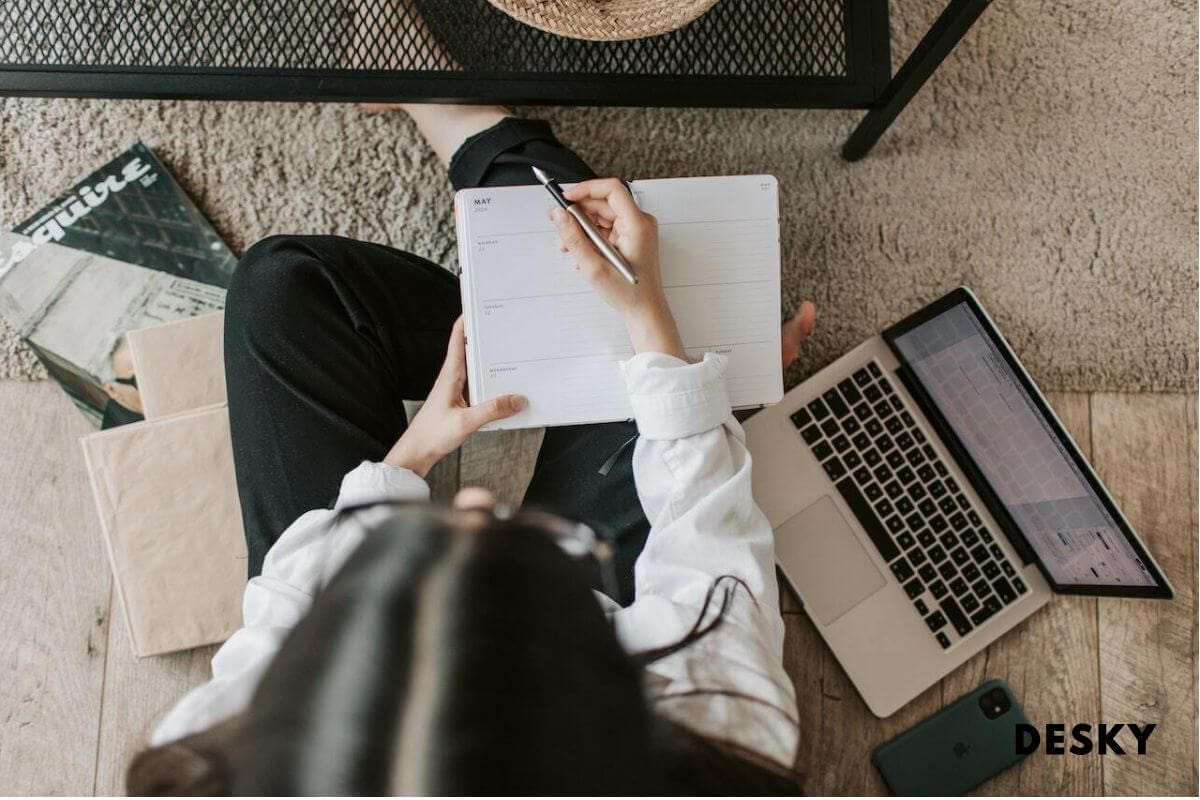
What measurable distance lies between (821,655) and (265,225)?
2.32 feet

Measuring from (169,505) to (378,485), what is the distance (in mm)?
287

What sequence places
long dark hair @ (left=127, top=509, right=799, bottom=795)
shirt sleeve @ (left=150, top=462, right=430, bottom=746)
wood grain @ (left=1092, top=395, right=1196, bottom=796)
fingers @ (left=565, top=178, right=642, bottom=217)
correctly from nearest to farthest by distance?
long dark hair @ (left=127, top=509, right=799, bottom=795) → shirt sleeve @ (left=150, top=462, right=430, bottom=746) → fingers @ (left=565, top=178, right=642, bottom=217) → wood grain @ (left=1092, top=395, right=1196, bottom=796)

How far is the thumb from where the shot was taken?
640 millimetres

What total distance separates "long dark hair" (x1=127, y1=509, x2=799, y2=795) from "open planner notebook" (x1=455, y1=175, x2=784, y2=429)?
226mm

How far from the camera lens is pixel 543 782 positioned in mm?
382

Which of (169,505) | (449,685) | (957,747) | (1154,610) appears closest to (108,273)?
(169,505)

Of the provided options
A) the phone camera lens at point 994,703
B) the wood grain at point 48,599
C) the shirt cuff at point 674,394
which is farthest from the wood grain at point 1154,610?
the wood grain at point 48,599

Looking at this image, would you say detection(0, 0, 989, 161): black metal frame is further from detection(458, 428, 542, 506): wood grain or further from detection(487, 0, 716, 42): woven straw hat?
detection(458, 428, 542, 506): wood grain

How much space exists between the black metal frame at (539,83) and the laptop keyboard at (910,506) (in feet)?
0.89

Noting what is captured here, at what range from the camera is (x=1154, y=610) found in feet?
2.82

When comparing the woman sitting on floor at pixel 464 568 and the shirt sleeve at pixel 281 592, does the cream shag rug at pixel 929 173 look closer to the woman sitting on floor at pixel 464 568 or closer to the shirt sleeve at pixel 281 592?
the woman sitting on floor at pixel 464 568

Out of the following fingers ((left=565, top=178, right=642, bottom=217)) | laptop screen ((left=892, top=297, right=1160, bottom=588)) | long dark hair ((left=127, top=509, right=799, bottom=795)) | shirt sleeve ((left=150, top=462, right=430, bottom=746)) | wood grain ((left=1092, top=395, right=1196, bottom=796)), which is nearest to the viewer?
long dark hair ((left=127, top=509, right=799, bottom=795))

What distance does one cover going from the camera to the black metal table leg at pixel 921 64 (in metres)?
0.65

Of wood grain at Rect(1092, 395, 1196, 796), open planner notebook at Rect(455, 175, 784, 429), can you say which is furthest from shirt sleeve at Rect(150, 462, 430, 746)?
→ wood grain at Rect(1092, 395, 1196, 796)
